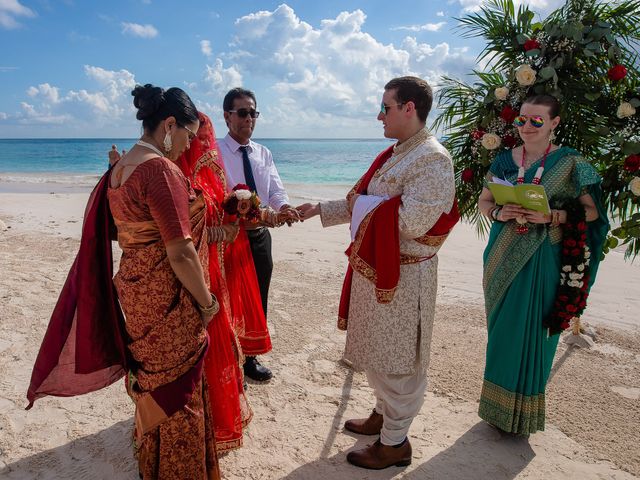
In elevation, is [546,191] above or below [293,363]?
above

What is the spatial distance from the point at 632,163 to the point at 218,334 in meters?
3.00

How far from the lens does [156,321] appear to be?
2465 mm

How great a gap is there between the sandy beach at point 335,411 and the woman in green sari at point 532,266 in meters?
0.31

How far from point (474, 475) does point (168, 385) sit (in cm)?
196

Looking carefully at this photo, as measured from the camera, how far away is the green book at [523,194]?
307cm

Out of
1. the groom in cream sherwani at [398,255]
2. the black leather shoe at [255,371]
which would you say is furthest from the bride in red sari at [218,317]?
the black leather shoe at [255,371]

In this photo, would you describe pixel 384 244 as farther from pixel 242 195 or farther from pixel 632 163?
pixel 632 163

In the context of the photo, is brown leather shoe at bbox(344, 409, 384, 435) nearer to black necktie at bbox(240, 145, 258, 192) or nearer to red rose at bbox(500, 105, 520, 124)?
black necktie at bbox(240, 145, 258, 192)

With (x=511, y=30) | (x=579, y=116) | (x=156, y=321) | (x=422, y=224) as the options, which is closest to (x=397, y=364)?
(x=422, y=224)

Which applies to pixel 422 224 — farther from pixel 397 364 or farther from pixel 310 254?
pixel 310 254

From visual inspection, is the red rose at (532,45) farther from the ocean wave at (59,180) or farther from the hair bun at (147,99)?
the ocean wave at (59,180)

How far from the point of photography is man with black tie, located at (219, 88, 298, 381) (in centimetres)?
402

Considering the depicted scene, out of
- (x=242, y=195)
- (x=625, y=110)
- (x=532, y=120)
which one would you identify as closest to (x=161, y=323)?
(x=242, y=195)

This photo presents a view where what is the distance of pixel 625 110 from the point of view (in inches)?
133
